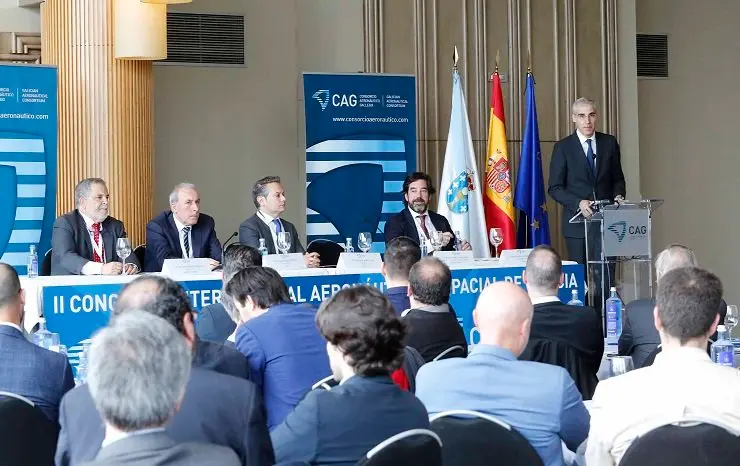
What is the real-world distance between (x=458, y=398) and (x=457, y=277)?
367 centimetres

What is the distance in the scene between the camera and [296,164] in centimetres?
961

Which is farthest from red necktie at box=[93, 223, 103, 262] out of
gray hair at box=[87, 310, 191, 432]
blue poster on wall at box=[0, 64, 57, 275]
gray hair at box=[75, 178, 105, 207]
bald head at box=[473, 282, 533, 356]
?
gray hair at box=[87, 310, 191, 432]

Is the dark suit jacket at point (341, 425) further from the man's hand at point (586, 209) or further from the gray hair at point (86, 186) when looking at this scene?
the man's hand at point (586, 209)

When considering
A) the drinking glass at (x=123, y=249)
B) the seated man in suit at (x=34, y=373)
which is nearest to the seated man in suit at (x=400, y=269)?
the drinking glass at (x=123, y=249)

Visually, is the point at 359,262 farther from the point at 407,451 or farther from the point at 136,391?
the point at 136,391

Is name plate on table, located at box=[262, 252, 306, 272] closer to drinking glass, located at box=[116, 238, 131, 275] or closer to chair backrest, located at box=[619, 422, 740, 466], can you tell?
drinking glass, located at box=[116, 238, 131, 275]

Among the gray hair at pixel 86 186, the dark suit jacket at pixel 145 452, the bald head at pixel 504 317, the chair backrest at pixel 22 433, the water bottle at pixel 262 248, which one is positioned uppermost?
the gray hair at pixel 86 186

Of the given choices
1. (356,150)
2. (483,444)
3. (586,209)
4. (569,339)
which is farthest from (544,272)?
(356,150)

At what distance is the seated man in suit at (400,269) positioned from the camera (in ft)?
16.2

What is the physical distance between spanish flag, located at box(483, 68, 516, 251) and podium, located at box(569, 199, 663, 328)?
1.75 m

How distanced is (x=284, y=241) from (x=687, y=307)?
154 inches

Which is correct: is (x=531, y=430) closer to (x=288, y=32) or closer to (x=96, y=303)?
(x=96, y=303)

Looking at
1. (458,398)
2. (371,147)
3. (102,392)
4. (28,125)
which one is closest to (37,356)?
(458,398)

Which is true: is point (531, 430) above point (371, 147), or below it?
below
